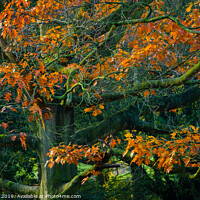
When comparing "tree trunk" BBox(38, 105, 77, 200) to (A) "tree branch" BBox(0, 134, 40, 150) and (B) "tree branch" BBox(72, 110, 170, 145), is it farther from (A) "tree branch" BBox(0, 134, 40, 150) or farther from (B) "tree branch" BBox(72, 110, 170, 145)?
(B) "tree branch" BBox(72, 110, 170, 145)

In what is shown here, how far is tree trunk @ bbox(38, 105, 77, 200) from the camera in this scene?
259 inches

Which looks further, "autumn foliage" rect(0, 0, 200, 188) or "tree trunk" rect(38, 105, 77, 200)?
"tree trunk" rect(38, 105, 77, 200)

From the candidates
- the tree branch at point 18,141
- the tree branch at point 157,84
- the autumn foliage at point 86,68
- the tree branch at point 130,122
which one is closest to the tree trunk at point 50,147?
the tree branch at point 18,141

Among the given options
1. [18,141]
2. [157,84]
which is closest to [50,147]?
[18,141]

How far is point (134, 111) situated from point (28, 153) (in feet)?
15.8

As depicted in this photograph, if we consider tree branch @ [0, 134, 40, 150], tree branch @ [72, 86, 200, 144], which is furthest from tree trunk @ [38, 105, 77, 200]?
tree branch @ [72, 86, 200, 144]

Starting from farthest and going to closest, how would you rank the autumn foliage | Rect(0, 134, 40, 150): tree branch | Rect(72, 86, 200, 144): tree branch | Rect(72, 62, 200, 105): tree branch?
Rect(72, 86, 200, 144): tree branch → Rect(0, 134, 40, 150): tree branch → the autumn foliage → Rect(72, 62, 200, 105): tree branch

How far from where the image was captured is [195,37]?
680 centimetres

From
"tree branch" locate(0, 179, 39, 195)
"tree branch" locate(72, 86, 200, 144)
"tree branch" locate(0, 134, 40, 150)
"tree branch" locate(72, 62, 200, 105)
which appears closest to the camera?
"tree branch" locate(72, 62, 200, 105)

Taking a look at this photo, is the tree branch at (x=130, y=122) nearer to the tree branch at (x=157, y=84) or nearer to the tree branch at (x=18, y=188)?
the tree branch at (x=157, y=84)

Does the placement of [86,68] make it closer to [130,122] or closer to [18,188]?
[130,122]

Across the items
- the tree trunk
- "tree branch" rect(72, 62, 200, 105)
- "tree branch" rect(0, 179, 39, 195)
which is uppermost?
"tree branch" rect(72, 62, 200, 105)

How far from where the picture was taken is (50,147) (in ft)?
22.2

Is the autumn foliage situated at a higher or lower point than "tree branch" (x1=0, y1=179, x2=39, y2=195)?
higher
